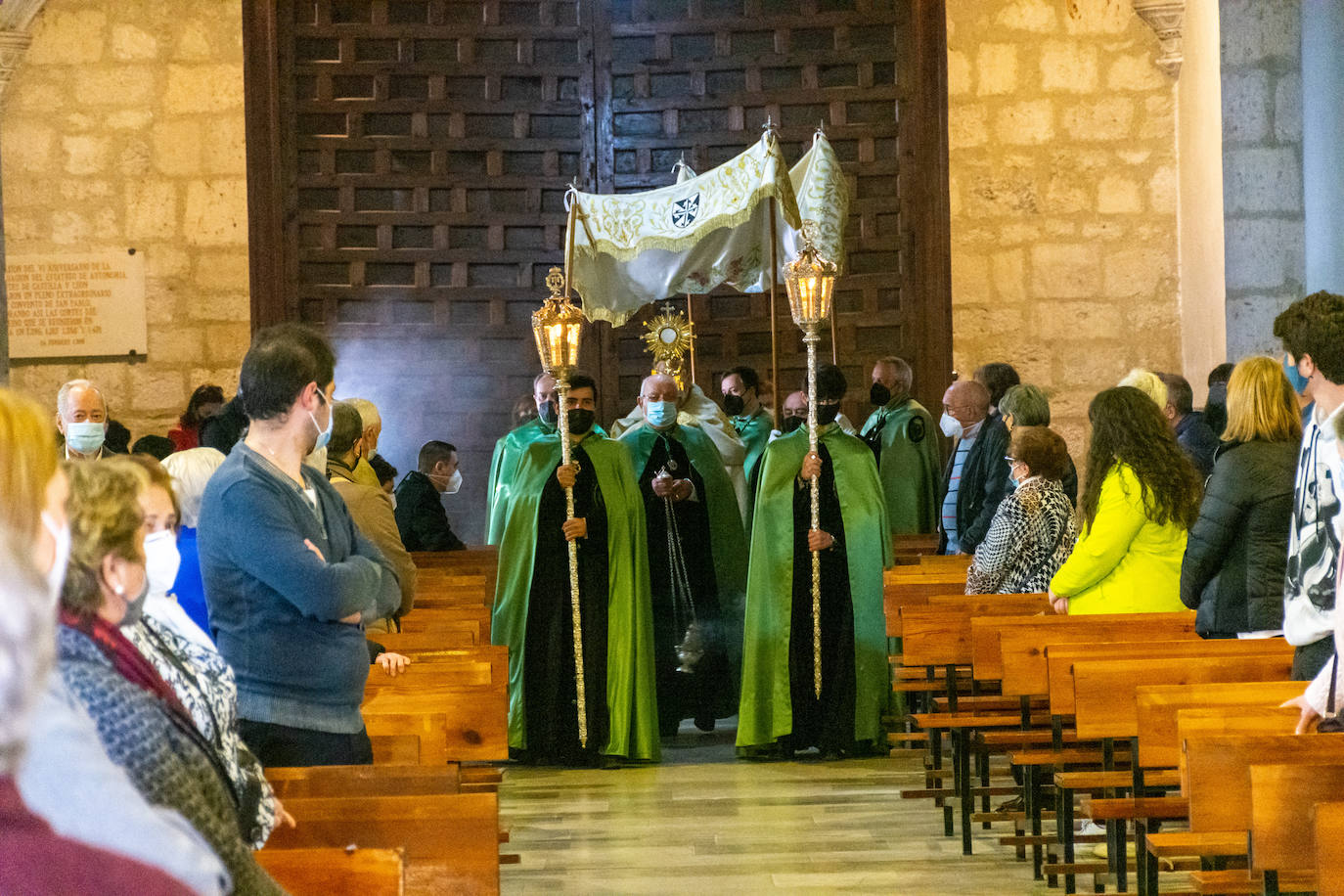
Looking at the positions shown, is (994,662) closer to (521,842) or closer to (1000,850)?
(1000,850)

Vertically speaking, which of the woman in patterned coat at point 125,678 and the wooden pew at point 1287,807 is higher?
the woman in patterned coat at point 125,678

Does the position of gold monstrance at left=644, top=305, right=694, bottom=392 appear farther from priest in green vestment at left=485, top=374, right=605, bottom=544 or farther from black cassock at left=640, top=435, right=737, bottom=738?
black cassock at left=640, top=435, right=737, bottom=738

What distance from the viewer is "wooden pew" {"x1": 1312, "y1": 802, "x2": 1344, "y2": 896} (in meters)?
2.63

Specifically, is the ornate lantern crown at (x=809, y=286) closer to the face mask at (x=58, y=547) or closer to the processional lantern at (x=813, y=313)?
the processional lantern at (x=813, y=313)

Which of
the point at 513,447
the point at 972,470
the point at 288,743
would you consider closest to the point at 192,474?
the point at 288,743

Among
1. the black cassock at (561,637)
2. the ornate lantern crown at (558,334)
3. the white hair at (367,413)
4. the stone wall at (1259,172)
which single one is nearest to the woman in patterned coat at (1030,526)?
the black cassock at (561,637)

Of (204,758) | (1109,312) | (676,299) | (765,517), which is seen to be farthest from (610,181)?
(204,758)

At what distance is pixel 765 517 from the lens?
7293 millimetres

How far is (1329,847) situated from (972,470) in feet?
16.1

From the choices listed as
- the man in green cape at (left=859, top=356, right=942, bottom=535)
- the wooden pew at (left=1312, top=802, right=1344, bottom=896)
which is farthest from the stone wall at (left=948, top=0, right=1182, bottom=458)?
the wooden pew at (left=1312, top=802, right=1344, bottom=896)

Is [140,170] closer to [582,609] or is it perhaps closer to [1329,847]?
[582,609]

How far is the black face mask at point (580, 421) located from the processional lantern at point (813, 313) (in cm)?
103

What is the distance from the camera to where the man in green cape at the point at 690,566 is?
26.5ft

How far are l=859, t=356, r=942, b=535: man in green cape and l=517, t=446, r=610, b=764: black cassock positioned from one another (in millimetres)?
2085
